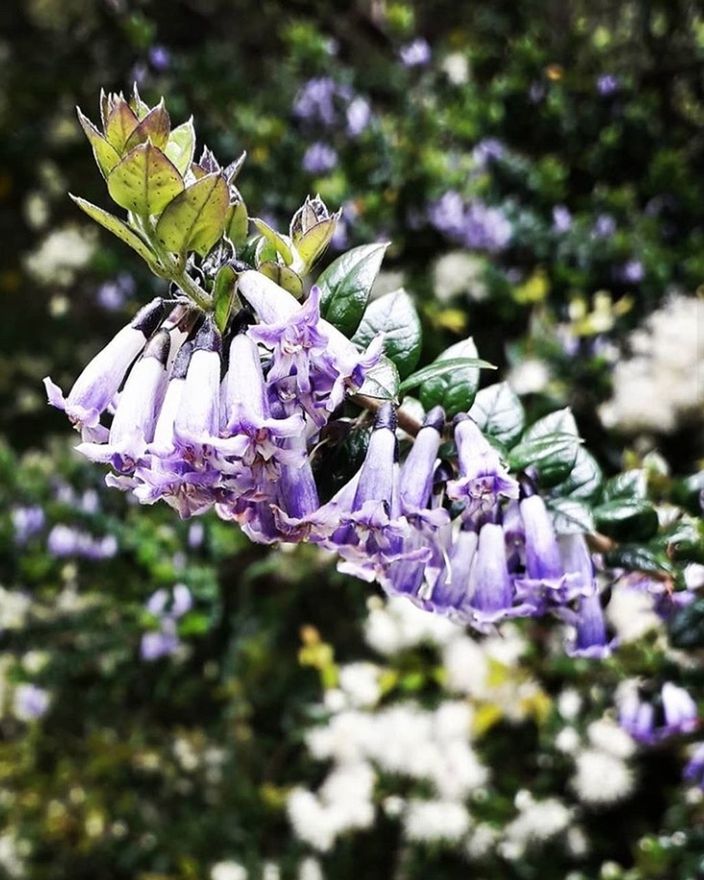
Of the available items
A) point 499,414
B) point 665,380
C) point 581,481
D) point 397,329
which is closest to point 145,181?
point 397,329

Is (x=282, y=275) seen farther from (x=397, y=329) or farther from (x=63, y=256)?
(x=63, y=256)

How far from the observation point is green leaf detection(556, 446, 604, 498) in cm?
83

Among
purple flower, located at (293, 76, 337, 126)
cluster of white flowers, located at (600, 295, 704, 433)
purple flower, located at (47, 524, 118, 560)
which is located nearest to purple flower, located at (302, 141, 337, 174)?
purple flower, located at (293, 76, 337, 126)

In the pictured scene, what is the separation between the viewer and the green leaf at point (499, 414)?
80 centimetres

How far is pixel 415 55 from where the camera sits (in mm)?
1934

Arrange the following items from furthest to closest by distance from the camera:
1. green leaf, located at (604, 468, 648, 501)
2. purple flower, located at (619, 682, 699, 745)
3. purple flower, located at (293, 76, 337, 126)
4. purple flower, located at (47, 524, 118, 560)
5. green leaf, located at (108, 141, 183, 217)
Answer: purple flower, located at (293, 76, 337, 126)
purple flower, located at (47, 524, 118, 560)
purple flower, located at (619, 682, 699, 745)
green leaf, located at (604, 468, 648, 501)
green leaf, located at (108, 141, 183, 217)

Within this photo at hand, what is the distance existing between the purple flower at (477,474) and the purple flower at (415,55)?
1.49 meters

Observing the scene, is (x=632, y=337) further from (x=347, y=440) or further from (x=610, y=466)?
(x=347, y=440)

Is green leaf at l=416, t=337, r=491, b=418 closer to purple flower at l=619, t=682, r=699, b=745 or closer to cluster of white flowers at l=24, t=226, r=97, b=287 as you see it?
purple flower at l=619, t=682, r=699, b=745

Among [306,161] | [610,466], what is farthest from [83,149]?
[610,466]

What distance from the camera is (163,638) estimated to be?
5.27 feet

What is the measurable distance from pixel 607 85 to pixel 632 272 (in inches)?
17.4

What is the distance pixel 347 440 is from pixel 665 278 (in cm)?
114

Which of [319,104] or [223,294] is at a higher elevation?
[319,104]
